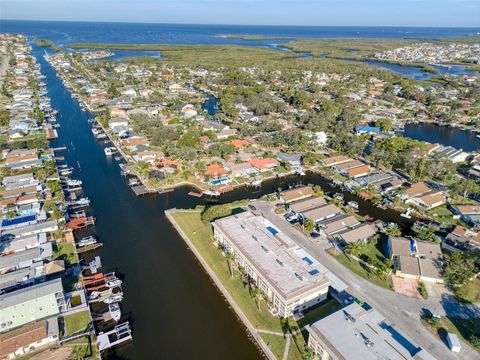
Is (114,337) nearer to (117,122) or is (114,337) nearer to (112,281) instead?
(112,281)

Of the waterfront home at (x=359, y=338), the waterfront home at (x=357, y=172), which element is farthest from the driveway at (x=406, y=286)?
the waterfront home at (x=357, y=172)

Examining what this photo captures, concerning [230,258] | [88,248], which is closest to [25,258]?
[88,248]

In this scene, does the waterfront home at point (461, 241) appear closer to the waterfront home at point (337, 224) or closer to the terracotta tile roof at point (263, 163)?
the waterfront home at point (337, 224)

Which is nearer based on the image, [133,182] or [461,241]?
[461,241]

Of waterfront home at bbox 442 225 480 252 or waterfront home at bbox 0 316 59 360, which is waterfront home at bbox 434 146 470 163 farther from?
waterfront home at bbox 0 316 59 360

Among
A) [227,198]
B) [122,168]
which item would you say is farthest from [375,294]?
[122,168]
